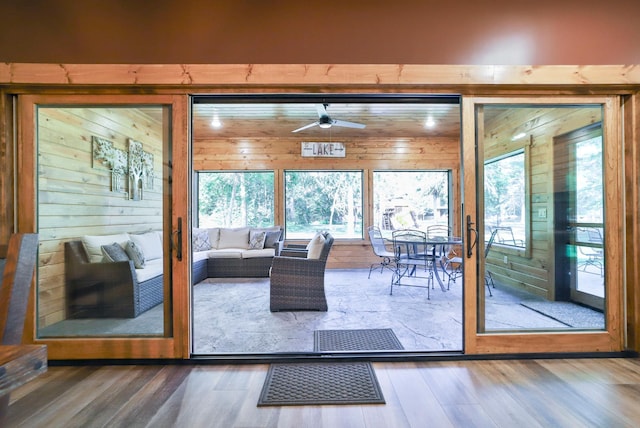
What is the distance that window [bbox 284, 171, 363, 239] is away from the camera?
6680 mm

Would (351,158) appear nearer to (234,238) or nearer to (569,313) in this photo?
(234,238)

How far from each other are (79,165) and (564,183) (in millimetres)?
4207

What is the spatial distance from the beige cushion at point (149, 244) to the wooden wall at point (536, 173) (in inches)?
104

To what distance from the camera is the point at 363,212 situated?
6.68 metres

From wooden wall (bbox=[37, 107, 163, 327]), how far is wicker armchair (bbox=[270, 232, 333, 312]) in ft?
5.35

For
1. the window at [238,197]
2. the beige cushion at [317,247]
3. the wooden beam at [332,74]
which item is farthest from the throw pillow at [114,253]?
the window at [238,197]

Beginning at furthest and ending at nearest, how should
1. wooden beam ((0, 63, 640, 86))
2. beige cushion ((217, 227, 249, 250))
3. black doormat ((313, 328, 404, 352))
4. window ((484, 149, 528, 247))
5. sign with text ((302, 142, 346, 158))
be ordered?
sign with text ((302, 142, 346, 158)) → beige cushion ((217, 227, 249, 250)) → black doormat ((313, 328, 404, 352)) → window ((484, 149, 528, 247)) → wooden beam ((0, 63, 640, 86))

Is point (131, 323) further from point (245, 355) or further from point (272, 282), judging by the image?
point (272, 282)

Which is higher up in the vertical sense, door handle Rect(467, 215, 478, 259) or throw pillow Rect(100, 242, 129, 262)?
door handle Rect(467, 215, 478, 259)

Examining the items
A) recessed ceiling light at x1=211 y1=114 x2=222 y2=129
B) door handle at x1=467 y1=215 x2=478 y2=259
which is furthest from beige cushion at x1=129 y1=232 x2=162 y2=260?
recessed ceiling light at x1=211 y1=114 x2=222 y2=129

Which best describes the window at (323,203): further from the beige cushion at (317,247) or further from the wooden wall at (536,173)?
the wooden wall at (536,173)

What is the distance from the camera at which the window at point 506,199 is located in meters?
2.54

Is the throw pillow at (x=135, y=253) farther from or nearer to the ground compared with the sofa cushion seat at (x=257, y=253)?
farther from the ground

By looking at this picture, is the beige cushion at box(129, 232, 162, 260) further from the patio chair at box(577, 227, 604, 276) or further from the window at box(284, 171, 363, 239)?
the window at box(284, 171, 363, 239)
